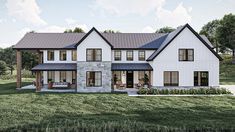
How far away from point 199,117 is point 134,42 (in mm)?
17427

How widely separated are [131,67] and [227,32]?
151 feet

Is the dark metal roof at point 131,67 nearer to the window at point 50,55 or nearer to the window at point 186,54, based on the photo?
the window at point 186,54

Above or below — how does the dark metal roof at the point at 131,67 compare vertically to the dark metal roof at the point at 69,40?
below

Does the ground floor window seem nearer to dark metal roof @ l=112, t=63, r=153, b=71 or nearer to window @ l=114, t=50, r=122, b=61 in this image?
dark metal roof @ l=112, t=63, r=153, b=71

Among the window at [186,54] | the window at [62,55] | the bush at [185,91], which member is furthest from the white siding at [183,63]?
the window at [62,55]

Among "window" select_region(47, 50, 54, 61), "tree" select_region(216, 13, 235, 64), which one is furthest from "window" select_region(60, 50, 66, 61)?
"tree" select_region(216, 13, 235, 64)

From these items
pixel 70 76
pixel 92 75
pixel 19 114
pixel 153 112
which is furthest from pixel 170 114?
pixel 70 76

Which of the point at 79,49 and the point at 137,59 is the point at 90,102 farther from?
the point at 137,59

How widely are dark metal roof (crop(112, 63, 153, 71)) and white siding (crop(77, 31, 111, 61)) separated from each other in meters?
1.61

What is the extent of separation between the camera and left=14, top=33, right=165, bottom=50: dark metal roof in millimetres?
29641

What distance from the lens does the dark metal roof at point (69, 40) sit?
97.2 feet

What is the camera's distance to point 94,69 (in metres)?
26.9

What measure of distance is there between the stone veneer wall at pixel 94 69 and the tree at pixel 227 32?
4822 cm

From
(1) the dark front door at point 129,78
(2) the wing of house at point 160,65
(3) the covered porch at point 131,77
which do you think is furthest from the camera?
(1) the dark front door at point 129,78
